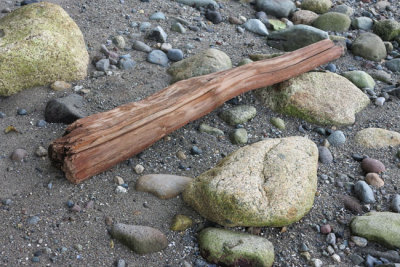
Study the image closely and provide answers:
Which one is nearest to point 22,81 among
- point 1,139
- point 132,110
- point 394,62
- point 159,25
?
point 1,139

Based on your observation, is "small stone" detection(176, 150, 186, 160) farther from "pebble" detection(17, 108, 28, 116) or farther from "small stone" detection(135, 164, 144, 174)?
"pebble" detection(17, 108, 28, 116)

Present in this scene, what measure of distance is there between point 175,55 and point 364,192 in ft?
7.06

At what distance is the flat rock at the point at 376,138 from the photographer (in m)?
3.62

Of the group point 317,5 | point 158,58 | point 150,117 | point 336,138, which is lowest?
point 336,138

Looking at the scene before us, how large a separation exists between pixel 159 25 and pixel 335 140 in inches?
87.8

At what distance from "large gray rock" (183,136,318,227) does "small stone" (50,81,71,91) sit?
60.1 inches

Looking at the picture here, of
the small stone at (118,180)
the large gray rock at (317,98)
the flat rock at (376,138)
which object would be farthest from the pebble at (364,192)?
the small stone at (118,180)

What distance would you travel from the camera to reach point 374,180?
3.26 metres

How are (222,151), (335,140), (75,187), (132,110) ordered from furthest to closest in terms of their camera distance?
1. (335,140)
2. (222,151)
3. (132,110)
4. (75,187)

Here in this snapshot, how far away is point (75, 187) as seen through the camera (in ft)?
9.68

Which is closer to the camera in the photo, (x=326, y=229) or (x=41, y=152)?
(x=326, y=229)

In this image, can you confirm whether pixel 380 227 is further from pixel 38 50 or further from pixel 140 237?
pixel 38 50

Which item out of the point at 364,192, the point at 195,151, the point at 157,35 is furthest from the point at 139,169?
the point at 157,35

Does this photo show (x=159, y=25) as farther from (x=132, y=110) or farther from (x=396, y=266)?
(x=396, y=266)
